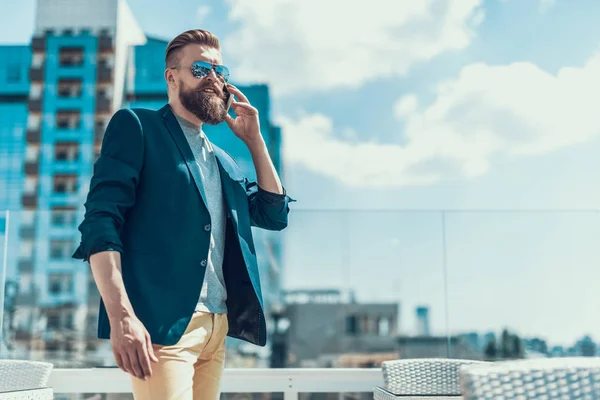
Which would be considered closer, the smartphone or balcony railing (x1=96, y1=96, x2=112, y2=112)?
the smartphone

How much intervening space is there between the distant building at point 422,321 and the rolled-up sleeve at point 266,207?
293 cm

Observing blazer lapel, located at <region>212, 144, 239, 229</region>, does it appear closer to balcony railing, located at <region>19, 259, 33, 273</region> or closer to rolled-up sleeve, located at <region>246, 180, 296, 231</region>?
rolled-up sleeve, located at <region>246, 180, 296, 231</region>

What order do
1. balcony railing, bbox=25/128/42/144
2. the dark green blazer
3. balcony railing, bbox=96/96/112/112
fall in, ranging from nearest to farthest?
the dark green blazer < balcony railing, bbox=25/128/42/144 < balcony railing, bbox=96/96/112/112

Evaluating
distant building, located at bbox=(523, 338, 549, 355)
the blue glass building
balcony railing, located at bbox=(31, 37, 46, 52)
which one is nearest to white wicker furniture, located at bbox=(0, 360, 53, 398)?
distant building, located at bbox=(523, 338, 549, 355)

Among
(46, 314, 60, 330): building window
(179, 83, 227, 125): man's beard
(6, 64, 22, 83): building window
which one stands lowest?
(46, 314, 60, 330): building window

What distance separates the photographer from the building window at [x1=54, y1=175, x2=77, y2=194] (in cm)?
5547

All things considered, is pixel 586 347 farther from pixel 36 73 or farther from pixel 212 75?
pixel 36 73

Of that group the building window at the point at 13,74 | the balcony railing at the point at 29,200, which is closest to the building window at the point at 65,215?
the balcony railing at the point at 29,200

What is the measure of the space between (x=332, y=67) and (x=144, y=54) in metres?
16.0

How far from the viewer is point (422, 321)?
454 centimetres

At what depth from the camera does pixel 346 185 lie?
5419 centimetres

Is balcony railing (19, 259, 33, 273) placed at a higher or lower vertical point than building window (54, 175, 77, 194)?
lower

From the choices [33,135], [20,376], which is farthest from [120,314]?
[33,135]

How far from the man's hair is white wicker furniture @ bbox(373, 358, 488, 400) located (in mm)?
1737
